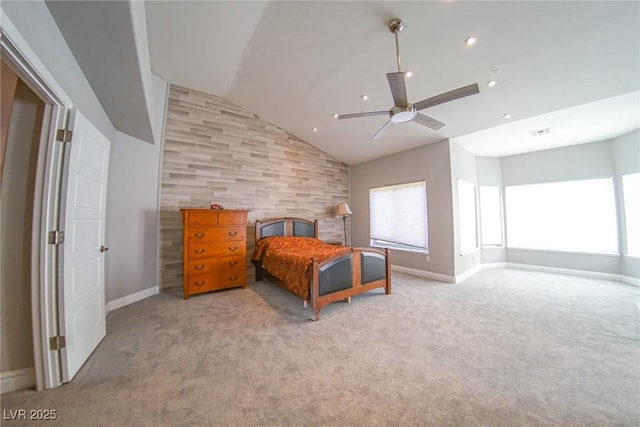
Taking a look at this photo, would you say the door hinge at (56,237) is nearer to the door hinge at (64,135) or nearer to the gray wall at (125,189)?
the door hinge at (64,135)

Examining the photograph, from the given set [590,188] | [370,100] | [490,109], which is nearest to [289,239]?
[370,100]

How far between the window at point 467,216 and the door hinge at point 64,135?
5482 mm

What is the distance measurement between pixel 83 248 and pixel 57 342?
2.32ft

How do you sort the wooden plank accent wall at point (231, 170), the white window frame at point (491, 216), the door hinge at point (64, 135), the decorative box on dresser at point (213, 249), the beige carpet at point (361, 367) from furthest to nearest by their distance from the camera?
the white window frame at point (491, 216) < the wooden plank accent wall at point (231, 170) < the decorative box on dresser at point (213, 249) < the door hinge at point (64, 135) < the beige carpet at point (361, 367)

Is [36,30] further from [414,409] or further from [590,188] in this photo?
[590,188]

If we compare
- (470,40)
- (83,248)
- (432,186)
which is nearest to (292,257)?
(83,248)

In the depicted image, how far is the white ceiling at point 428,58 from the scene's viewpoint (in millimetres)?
2107

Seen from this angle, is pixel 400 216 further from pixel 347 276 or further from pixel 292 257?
pixel 292 257

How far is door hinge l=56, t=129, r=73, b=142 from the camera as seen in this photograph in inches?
64.0

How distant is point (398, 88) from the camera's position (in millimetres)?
2020

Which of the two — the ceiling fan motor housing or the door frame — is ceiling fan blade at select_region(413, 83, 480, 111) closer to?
the ceiling fan motor housing

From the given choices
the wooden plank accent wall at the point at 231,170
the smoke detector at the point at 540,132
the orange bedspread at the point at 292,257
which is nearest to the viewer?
the orange bedspread at the point at 292,257

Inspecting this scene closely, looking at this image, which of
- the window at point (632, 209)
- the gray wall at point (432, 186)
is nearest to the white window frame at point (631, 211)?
the window at point (632, 209)

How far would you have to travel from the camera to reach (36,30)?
53.9 inches
